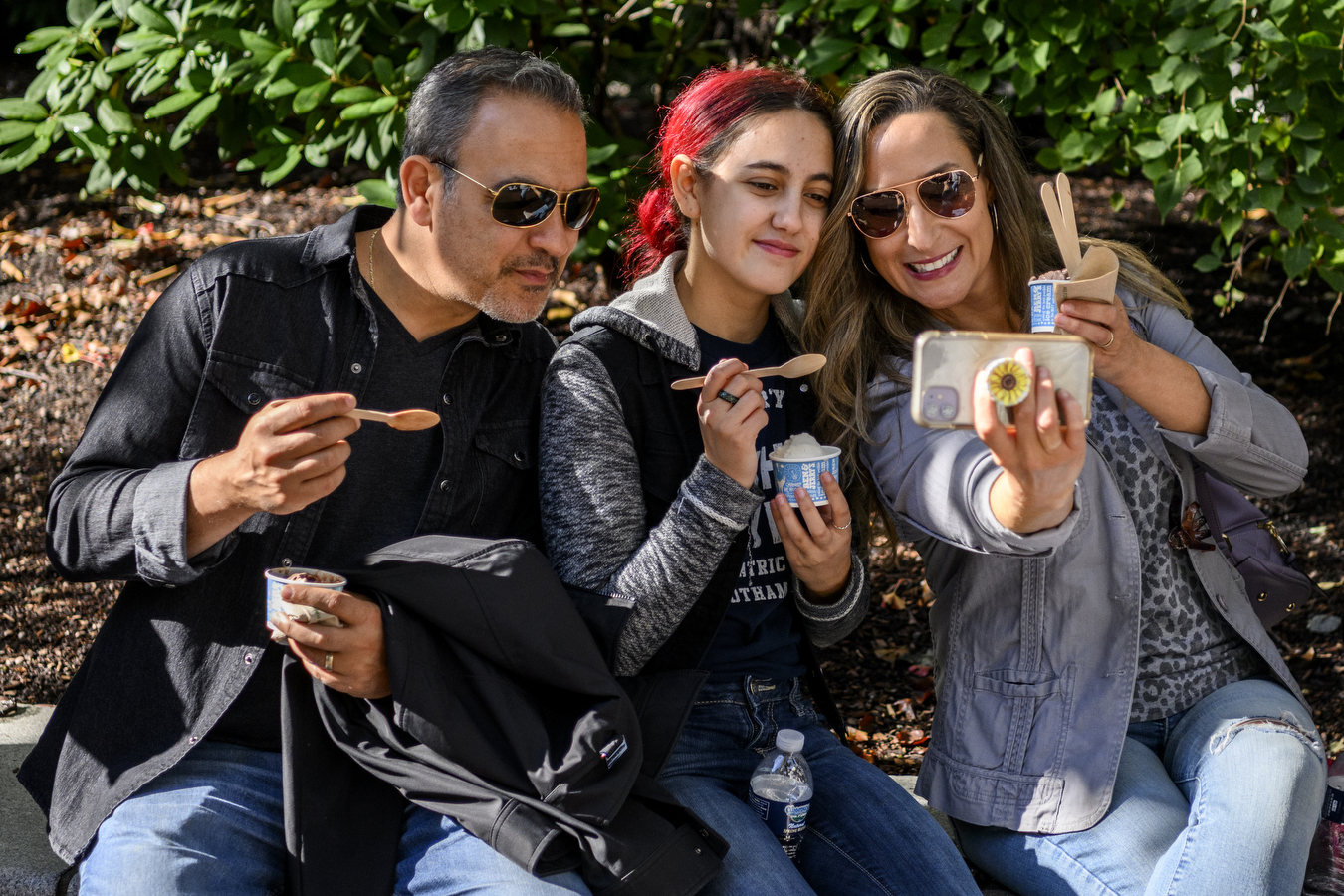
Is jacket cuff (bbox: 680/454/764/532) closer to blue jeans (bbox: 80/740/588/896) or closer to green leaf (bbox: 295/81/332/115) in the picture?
blue jeans (bbox: 80/740/588/896)

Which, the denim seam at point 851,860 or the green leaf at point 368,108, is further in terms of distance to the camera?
the green leaf at point 368,108

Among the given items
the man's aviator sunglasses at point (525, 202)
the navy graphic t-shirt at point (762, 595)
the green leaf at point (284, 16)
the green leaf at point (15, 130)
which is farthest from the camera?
the green leaf at point (15, 130)

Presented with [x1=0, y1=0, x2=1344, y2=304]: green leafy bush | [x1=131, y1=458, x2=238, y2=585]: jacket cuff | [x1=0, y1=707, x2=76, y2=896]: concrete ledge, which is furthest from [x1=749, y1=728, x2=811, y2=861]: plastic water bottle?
[x1=0, y1=0, x2=1344, y2=304]: green leafy bush

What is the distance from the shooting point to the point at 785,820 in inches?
92.8

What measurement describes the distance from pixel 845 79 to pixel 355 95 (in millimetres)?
1430

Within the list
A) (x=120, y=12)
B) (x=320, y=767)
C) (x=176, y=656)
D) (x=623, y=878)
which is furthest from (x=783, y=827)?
(x=120, y=12)

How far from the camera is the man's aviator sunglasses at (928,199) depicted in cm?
258

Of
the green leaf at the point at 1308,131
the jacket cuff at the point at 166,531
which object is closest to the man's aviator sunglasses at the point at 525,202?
the jacket cuff at the point at 166,531

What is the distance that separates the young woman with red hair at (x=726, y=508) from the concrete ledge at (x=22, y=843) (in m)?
1.24

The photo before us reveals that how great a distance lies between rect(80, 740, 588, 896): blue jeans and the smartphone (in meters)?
1.05

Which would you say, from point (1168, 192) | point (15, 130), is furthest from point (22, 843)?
point (1168, 192)

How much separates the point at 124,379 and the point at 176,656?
1.88 ft

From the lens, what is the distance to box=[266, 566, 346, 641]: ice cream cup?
2.01 meters

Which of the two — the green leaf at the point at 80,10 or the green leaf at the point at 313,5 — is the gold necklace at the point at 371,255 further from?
the green leaf at the point at 80,10
